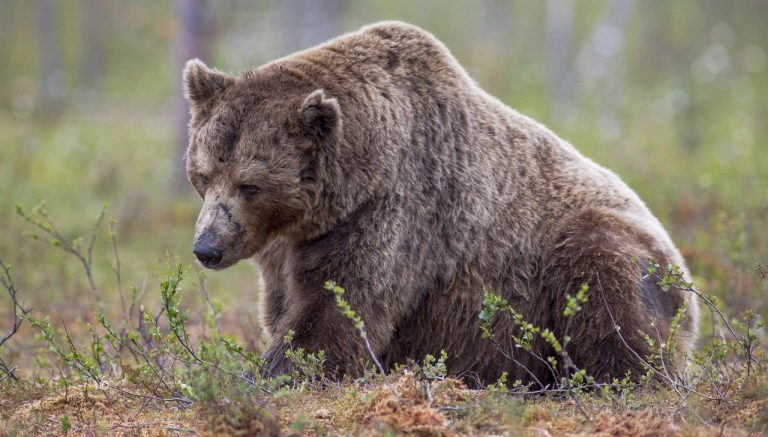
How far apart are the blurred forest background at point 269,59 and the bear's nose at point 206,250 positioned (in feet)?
6.31

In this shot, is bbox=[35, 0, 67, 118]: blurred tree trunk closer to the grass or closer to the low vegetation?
the grass

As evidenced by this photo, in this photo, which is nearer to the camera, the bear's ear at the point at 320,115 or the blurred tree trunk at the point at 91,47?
the bear's ear at the point at 320,115

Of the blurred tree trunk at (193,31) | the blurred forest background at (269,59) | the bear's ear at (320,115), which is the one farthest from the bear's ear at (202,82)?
the blurred tree trunk at (193,31)

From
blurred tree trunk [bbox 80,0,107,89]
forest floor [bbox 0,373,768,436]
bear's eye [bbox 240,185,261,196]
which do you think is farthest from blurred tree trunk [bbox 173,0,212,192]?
blurred tree trunk [bbox 80,0,107,89]

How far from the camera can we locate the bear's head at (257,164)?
5070 mm

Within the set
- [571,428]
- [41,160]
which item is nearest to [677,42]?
[41,160]

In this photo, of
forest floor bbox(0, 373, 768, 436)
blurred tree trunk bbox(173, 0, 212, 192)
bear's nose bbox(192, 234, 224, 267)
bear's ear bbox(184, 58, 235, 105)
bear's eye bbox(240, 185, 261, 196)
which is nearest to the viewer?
forest floor bbox(0, 373, 768, 436)

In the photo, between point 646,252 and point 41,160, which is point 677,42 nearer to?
point 41,160

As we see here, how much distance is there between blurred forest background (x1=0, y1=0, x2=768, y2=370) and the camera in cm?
959

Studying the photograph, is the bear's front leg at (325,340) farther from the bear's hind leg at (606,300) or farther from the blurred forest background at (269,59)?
the blurred forest background at (269,59)

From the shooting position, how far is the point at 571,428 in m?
4.21

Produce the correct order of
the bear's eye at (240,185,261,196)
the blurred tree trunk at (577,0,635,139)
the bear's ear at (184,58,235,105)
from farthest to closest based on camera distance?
the blurred tree trunk at (577,0,635,139), the bear's ear at (184,58,235,105), the bear's eye at (240,185,261,196)

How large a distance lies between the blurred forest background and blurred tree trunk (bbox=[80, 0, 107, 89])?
0.12 m

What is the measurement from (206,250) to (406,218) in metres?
1.20
